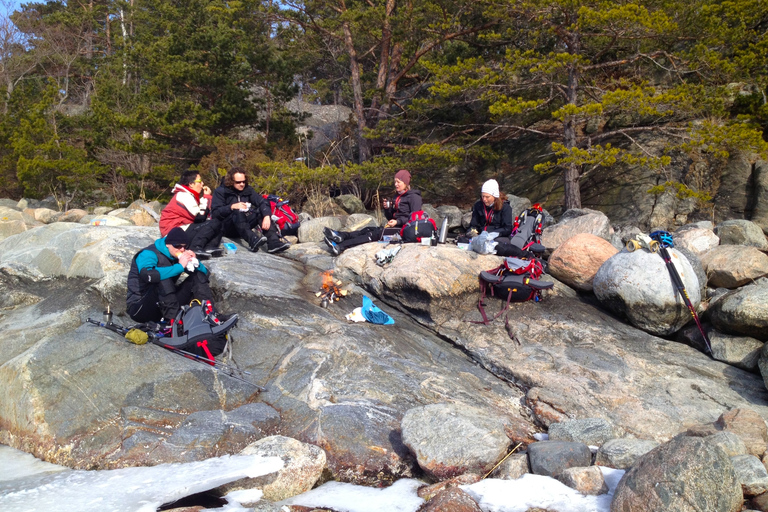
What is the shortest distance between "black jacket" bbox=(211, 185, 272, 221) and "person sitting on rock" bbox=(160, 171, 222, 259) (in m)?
0.39

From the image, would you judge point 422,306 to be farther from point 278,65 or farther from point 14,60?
point 14,60

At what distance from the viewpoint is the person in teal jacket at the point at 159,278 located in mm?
6129

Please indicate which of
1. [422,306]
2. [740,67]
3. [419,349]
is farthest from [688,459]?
[740,67]

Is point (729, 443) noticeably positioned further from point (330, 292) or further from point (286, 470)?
point (330, 292)

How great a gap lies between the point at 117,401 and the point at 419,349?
3.29m

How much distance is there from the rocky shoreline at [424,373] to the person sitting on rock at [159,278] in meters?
0.61

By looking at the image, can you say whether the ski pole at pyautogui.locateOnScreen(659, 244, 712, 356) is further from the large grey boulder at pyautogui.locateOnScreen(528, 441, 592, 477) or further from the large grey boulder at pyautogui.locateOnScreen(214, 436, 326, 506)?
the large grey boulder at pyautogui.locateOnScreen(214, 436, 326, 506)

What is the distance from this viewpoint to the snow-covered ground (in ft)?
12.5

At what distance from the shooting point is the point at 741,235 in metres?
8.91

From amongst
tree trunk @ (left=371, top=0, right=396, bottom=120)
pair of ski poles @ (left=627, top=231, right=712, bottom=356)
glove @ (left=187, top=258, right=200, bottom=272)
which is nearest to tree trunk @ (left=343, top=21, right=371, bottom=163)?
tree trunk @ (left=371, top=0, right=396, bottom=120)

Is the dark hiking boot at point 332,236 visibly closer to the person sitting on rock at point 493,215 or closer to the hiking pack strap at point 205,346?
the person sitting on rock at point 493,215

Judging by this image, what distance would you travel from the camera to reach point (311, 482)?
4312 millimetres

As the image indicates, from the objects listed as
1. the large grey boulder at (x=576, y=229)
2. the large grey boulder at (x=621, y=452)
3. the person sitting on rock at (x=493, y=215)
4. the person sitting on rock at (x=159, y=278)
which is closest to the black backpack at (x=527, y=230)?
the person sitting on rock at (x=493, y=215)

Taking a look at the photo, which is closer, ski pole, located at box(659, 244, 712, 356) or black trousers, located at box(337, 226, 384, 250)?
ski pole, located at box(659, 244, 712, 356)
